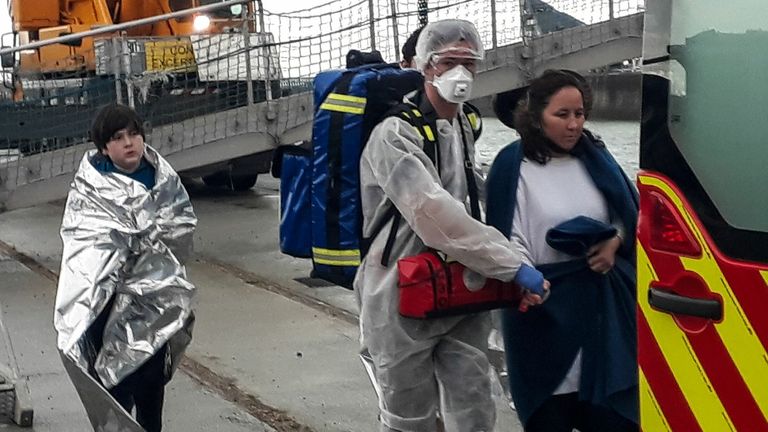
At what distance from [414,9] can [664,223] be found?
27.8ft

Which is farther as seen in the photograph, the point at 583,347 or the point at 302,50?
the point at 302,50

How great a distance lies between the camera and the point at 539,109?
12.4ft

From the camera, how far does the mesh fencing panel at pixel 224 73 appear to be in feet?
36.3

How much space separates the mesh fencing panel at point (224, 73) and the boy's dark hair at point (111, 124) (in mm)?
6190

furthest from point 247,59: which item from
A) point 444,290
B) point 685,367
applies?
point 685,367

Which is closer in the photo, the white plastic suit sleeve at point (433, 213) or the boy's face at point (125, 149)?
the white plastic suit sleeve at point (433, 213)

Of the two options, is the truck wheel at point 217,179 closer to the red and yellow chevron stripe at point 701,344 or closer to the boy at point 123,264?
the boy at point 123,264

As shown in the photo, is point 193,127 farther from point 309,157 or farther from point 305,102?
point 309,157

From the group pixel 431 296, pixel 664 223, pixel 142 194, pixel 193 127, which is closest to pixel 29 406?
pixel 142 194

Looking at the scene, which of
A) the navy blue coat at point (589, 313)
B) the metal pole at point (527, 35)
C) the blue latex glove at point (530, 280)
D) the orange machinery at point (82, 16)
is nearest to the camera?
the blue latex glove at point (530, 280)

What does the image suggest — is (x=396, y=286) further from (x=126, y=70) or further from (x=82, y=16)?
(x=82, y=16)

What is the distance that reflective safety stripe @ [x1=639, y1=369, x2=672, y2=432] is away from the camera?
3.02 m

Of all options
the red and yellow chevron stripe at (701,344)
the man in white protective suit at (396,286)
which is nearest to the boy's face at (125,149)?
the man in white protective suit at (396,286)

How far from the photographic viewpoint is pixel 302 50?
36.6ft
